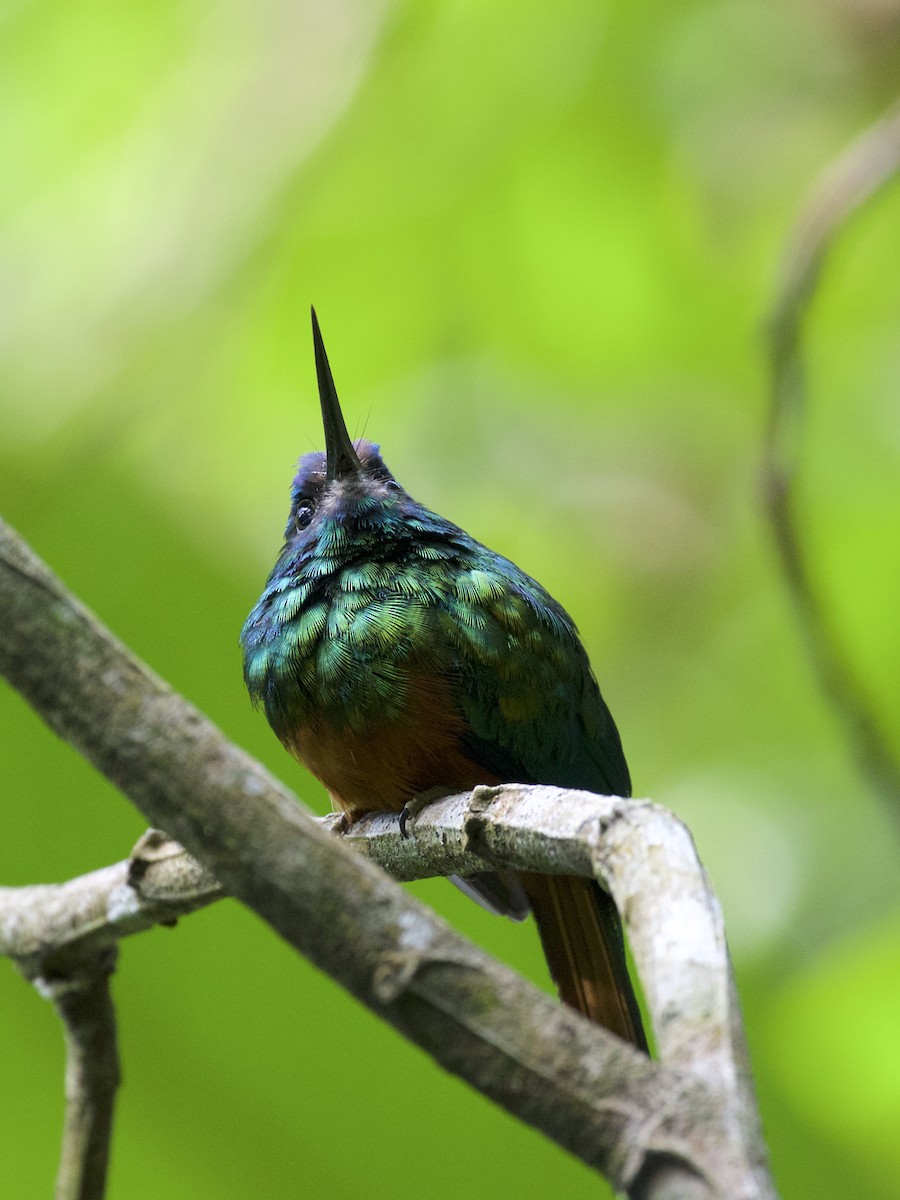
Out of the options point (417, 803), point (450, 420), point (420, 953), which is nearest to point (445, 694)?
point (417, 803)

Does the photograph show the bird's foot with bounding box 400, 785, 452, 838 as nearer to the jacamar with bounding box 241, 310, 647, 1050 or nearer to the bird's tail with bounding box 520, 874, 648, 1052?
the jacamar with bounding box 241, 310, 647, 1050

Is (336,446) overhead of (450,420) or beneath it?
beneath

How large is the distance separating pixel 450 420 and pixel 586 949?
169 cm

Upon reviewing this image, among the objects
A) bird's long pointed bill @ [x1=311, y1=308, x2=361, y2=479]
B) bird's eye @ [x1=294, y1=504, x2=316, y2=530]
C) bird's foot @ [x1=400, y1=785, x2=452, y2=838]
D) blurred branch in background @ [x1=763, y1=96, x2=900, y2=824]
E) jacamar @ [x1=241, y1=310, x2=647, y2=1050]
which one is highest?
blurred branch in background @ [x1=763, y1=96, x2=900, y2=824]

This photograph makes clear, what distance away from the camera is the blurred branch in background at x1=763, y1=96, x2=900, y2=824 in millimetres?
2428

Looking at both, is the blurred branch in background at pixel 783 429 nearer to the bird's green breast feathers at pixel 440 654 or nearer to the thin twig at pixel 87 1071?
the bird's green breast feathers at pixel 440 654

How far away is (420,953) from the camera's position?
905mm

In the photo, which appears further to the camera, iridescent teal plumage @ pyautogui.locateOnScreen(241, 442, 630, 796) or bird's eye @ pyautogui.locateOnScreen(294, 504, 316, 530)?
bird's eye @ pyautogui.locateOnScreen(294, 504, 316, 530)

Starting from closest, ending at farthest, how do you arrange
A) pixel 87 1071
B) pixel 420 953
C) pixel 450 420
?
pixel 420 953, pixel 87 1071, pixel 450 420

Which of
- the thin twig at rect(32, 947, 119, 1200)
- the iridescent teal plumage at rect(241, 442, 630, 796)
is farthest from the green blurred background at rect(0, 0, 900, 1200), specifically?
the thin twig at rect(32, 947, 119, 1200)

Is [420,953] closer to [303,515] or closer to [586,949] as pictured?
[586,949]

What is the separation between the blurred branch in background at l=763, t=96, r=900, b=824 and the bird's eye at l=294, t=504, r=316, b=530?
0.90m

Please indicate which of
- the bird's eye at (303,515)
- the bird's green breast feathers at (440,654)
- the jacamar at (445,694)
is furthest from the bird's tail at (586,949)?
the bird's eye at (303,515)

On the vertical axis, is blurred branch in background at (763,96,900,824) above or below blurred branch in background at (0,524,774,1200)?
above
